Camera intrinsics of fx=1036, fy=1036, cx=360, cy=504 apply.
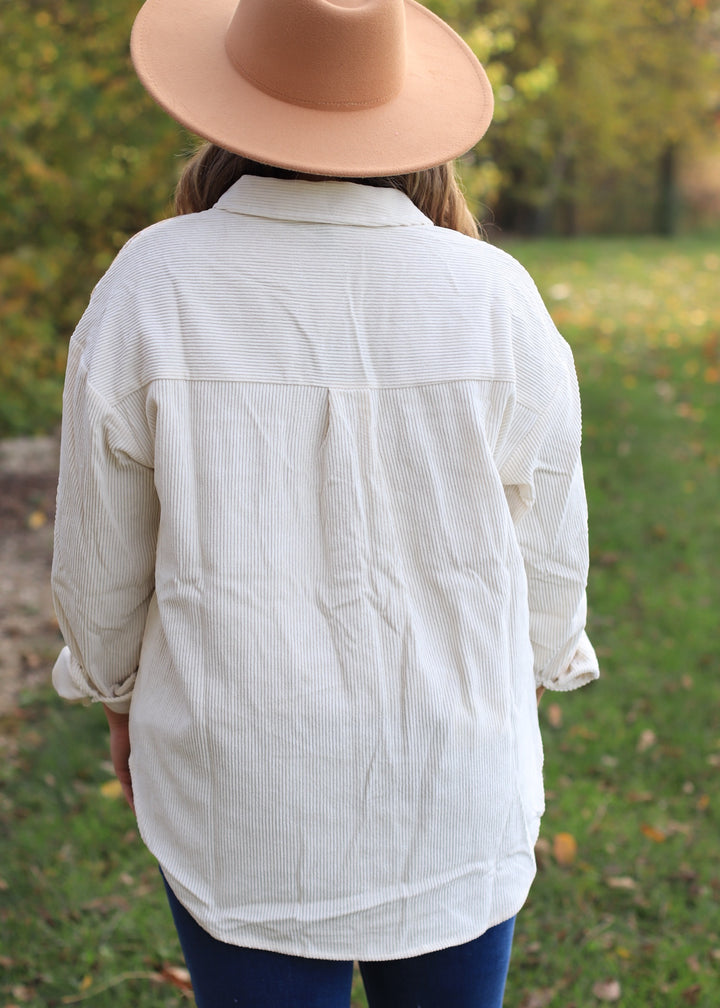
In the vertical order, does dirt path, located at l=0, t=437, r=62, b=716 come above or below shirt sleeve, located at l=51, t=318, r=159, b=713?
below

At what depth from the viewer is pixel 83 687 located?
1.56m

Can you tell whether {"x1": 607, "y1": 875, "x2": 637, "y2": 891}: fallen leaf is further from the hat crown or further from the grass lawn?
the hat crown

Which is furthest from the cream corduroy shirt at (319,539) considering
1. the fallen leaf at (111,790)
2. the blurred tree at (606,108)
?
the blurred tree at (606,108)

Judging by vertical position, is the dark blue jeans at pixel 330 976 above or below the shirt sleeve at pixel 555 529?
below

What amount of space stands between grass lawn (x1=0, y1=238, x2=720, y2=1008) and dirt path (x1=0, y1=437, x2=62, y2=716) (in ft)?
0.96

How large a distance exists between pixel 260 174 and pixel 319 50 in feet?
0.57

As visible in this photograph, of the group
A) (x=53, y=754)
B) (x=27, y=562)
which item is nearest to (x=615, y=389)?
(x=27, y=562)

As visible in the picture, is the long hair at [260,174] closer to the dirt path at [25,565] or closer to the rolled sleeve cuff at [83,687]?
the rolled sleeve cuff at [83,687]

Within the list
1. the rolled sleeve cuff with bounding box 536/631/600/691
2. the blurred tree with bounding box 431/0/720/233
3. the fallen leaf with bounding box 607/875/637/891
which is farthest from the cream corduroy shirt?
the blurred tree with bounding box 431/0/720/233

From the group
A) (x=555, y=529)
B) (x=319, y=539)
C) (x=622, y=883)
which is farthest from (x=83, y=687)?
(x=622, y=883)

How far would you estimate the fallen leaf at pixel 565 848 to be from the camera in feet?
10.5

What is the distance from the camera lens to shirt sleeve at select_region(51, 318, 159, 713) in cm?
130

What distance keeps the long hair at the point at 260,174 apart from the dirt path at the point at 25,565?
2808mm

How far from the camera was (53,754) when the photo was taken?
353 cm
